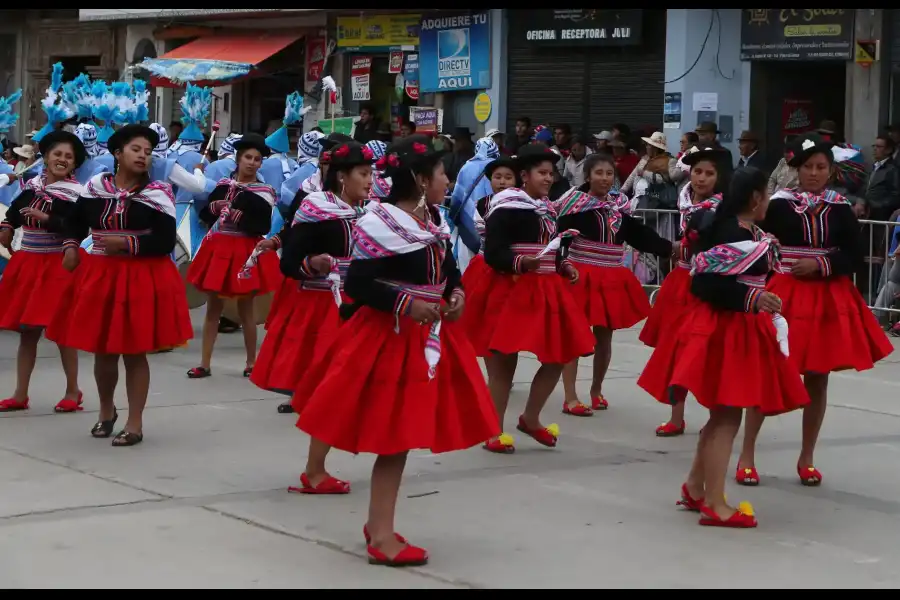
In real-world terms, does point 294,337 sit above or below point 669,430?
above

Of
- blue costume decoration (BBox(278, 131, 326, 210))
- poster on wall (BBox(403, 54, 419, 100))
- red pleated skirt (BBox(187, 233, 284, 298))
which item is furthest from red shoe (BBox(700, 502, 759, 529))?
poster on wall (BBox(403, 54, 419, 100))

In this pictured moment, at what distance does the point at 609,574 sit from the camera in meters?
6.17

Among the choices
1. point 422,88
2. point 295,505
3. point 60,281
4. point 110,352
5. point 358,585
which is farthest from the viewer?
point 422,88

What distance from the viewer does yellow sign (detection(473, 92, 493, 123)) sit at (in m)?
22.9

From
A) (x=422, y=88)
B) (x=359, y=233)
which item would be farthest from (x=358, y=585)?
(x=422, y=88)

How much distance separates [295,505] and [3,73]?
29086 millimetres

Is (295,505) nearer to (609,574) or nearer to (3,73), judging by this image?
(609,574)

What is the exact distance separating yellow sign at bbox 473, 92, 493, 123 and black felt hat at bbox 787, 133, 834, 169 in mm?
14966

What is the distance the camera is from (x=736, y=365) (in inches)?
274

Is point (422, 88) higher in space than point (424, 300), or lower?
higher

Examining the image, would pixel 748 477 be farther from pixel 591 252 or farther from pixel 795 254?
pixel 591 252

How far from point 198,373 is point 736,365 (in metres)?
5.81

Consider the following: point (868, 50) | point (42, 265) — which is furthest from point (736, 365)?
point (868, 50)

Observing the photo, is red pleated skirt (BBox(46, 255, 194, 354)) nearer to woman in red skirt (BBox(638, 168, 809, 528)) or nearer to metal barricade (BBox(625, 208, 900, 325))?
woman in red skirt (BBox(638, 168, 809, 528))
